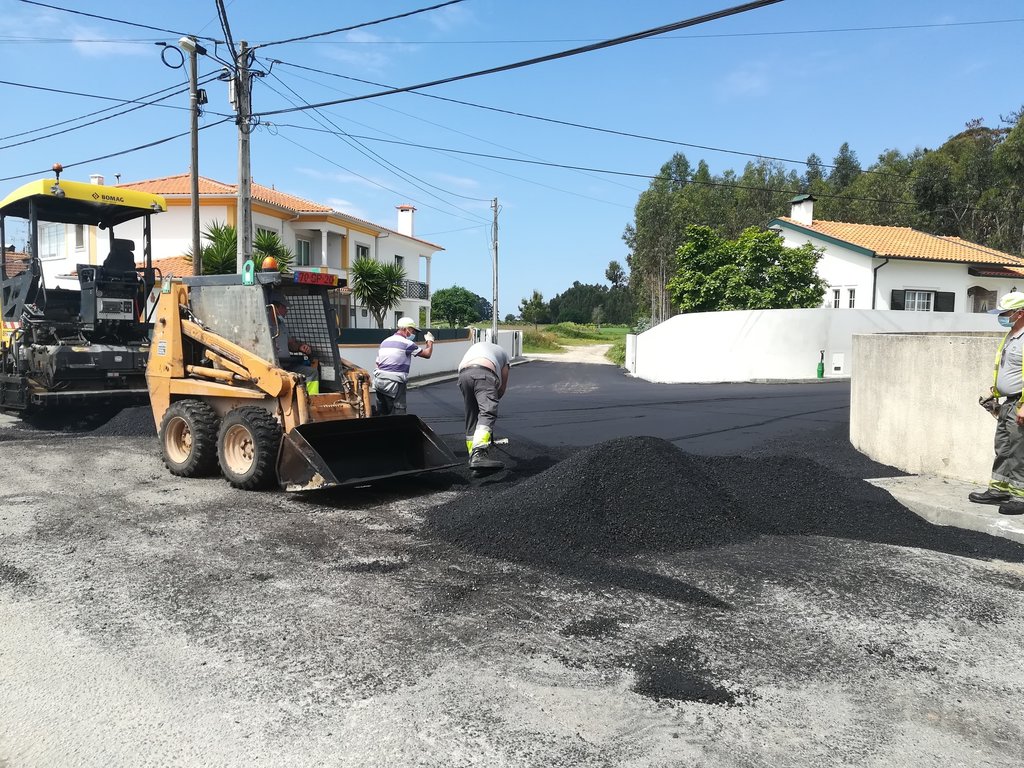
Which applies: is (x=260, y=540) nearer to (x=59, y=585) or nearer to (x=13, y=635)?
(x=59, y=585)

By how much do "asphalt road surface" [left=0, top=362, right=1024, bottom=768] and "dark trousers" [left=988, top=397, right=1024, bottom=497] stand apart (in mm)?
638

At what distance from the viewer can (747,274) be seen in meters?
27.8

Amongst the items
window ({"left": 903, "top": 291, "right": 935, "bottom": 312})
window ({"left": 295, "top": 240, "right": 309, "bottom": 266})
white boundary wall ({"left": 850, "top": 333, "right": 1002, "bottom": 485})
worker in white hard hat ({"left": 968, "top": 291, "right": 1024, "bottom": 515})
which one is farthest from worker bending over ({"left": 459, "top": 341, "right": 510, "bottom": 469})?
window ({"left": 903, "top": 291, "right": 935, "bottom": 312})

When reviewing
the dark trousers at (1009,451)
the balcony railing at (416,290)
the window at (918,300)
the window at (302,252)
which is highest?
the window at (302,252)

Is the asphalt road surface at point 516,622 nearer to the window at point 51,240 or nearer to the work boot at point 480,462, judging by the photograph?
the work boot at point 480,462

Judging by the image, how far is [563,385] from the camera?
20.9 m

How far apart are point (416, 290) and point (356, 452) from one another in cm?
3607

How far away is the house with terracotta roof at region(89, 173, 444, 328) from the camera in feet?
94.8

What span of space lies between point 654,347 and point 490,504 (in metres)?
20.2

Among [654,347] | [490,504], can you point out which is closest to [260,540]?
[490,504]

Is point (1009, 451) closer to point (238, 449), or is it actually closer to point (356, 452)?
point (356, 452)

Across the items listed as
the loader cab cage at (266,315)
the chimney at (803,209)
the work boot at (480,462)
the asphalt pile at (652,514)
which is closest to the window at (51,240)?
the loader cab cage at (266,315)

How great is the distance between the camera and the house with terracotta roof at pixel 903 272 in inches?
1182

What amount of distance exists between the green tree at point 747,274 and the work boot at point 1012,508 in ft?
71.8
